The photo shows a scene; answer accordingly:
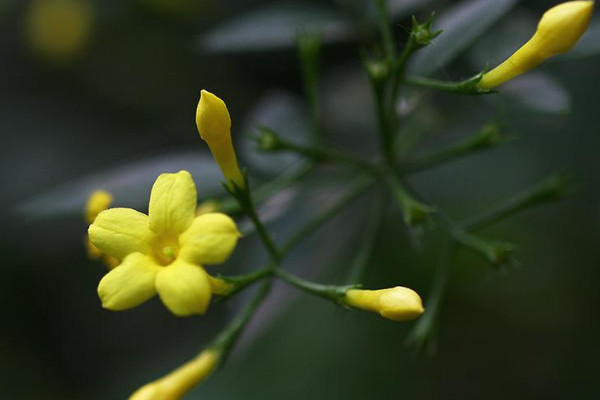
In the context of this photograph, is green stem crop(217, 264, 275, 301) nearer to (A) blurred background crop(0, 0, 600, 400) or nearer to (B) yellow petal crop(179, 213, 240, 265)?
(B) yellow petal crop(179, 213, 240, 265)

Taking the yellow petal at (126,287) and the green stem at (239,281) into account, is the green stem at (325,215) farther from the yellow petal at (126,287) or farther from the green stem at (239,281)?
the yellow petal at (126,287)

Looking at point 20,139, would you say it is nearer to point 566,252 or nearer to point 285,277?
point 285,277

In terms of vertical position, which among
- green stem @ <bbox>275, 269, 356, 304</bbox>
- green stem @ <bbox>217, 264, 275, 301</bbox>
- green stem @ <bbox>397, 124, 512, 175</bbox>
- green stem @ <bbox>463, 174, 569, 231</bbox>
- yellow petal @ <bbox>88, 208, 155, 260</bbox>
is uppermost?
yellow petal @ <bbox>88, 208, 155, 260</bbox>

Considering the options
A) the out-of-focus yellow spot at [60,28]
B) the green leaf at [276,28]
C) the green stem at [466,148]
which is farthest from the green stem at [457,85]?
the out-of-focus yellow spot at [60,28]

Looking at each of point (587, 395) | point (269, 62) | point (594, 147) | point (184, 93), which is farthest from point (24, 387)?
point (594, 147)

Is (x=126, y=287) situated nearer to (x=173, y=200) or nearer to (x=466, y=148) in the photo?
(x=173, y=200)

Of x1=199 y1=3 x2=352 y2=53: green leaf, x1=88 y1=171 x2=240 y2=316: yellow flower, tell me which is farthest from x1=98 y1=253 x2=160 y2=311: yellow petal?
x1=199 y1=3 x2=352 y2=53: green leaf
